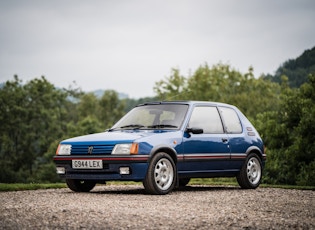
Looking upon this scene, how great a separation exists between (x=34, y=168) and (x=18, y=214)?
57.0 metres

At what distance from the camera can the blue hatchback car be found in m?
9.81

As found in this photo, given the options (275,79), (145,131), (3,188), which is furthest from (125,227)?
(275,79)

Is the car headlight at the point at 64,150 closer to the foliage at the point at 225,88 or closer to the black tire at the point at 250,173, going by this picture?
the black tire at the point at 250,173

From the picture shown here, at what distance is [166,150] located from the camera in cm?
1026

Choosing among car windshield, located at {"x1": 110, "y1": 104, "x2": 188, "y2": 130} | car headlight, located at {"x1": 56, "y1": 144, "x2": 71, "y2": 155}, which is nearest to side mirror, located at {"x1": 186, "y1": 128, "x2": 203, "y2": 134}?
car windshield, located at {"x1": 110, "y1": 104, "x2": 188, "y2": 130}

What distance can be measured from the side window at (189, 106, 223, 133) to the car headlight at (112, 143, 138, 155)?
1676 mm

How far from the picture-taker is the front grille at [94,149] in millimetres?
9898

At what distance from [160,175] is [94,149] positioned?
1.23 metres

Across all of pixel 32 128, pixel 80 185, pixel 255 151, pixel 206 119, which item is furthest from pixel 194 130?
pixel 32 128

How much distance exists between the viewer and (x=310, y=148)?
2234 cm

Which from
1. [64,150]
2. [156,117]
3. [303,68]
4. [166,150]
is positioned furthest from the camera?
[303,68]

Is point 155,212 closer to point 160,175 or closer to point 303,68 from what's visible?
point 160,175

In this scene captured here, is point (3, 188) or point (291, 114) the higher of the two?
point (291, 114)

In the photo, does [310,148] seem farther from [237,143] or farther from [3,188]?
[3,188]
